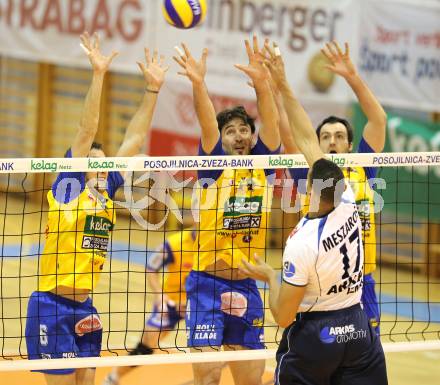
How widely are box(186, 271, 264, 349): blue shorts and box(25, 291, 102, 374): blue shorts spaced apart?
0.79 meters

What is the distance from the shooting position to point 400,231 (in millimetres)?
15680

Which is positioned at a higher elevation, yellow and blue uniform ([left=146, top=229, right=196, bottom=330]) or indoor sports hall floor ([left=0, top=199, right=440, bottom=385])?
yellow and blue uniform ([left=146, top=229, right=196, bottom=330])

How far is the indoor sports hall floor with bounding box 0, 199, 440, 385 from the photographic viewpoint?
1000cm

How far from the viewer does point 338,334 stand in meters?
6.17

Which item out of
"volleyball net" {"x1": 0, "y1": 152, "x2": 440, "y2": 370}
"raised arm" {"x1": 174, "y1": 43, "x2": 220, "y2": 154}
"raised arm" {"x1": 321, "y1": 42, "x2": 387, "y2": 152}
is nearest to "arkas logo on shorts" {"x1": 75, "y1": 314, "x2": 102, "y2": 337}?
"volleyball net" {"x1": 0, "y1": 152, "x2": 440, "y2": 370}

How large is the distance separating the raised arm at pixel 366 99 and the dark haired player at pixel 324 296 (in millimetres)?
2057

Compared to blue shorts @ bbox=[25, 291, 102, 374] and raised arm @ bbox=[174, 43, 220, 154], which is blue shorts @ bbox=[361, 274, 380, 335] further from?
blue shorts @ bbox=[25, 291, 102, 374]

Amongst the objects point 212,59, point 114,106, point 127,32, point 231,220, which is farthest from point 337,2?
point 231,220

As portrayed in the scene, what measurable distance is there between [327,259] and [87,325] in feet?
7.89

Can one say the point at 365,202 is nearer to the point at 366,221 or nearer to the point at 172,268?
the point at 366,221

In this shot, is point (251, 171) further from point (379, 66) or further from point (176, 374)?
point (379, 66)

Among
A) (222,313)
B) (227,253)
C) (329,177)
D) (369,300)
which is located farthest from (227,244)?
(329,177)

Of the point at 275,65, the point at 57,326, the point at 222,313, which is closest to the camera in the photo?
the point at 275,65

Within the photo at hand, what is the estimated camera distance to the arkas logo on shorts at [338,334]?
616cm
